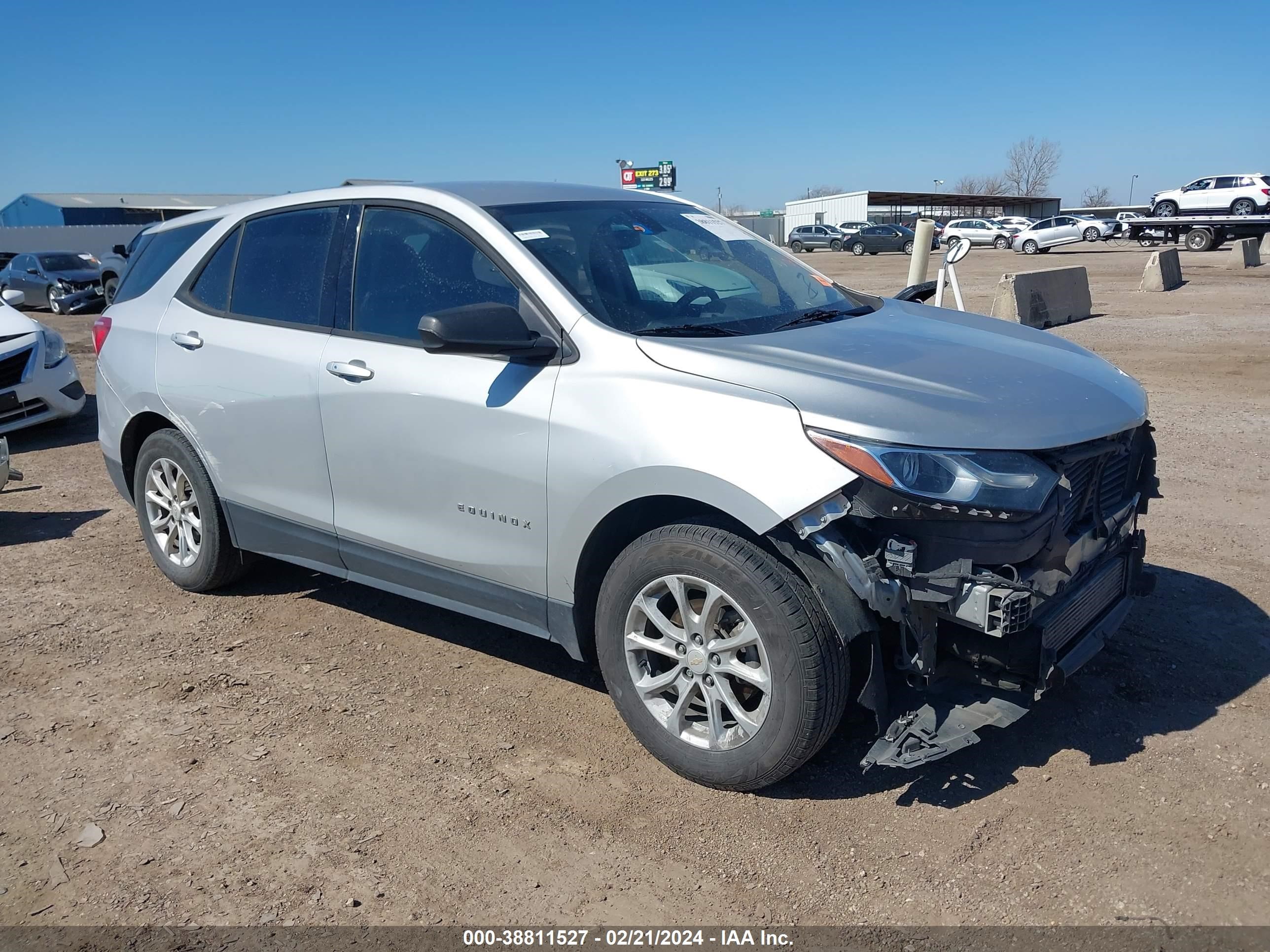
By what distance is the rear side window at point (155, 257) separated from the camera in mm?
5086

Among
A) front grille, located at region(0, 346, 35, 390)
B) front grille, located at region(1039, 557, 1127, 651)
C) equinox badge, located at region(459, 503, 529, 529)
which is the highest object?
front grille, located at region(0, 346, 35, 390)

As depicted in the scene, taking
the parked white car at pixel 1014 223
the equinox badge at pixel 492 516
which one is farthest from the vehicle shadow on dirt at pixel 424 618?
the parked white car at pixel 1014 223

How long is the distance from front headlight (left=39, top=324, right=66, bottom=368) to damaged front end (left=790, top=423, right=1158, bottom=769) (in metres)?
8.46

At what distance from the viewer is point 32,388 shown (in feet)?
29.1

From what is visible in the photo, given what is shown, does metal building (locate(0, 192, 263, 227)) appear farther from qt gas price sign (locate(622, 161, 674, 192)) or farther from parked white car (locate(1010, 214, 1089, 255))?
parked white car (locate(1010, 214, 1089, 255))

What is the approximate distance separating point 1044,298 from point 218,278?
541 inches

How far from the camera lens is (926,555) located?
9.48 ft

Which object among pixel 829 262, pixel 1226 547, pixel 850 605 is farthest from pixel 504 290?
pixel 829 262

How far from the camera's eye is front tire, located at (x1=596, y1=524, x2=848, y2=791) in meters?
3.01

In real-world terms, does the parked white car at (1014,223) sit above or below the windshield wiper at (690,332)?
above

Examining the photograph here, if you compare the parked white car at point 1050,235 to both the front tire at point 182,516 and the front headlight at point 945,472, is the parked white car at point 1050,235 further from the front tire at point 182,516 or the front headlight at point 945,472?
the front headlight at point 945,472

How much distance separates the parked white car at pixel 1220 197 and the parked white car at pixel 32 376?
38.2 m

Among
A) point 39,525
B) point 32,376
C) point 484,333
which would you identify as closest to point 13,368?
point 32,376

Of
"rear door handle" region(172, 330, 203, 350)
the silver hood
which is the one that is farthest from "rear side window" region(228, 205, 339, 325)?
the silver hood
